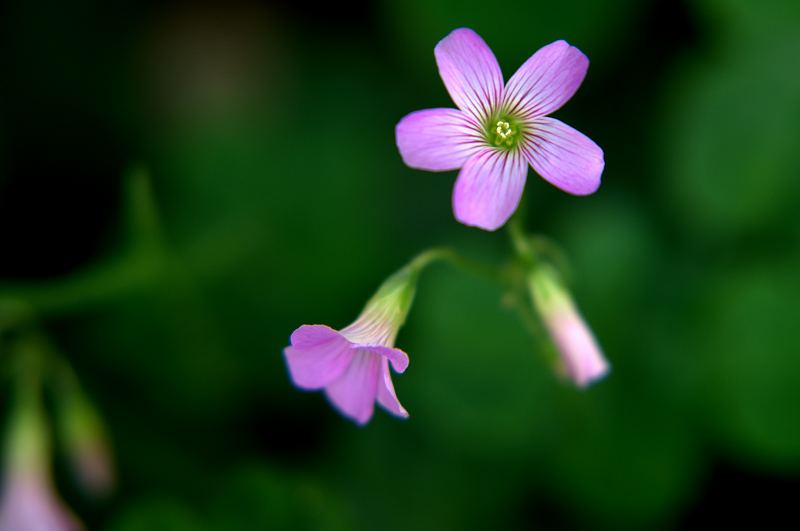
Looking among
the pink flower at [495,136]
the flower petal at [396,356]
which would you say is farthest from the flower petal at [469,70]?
the flower petal at [396,356]

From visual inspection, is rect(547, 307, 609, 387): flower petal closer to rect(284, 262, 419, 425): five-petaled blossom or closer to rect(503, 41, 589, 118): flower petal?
rect(284, 262, 419, 425): five-petaled blossom

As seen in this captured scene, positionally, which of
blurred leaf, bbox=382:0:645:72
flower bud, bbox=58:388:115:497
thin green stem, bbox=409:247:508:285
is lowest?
flower bud, bbox=58:388:115:497

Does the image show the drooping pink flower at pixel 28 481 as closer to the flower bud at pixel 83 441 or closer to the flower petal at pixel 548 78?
the flower bud at pixel 83 441

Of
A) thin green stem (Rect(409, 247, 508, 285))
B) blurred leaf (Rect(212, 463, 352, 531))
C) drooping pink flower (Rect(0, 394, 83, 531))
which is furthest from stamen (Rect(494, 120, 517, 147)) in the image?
drooping pink flower (Rect(0, 394, 83, 531))

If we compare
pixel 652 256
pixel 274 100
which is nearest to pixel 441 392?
pixel 652 256

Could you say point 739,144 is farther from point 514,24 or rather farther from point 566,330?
point 566,330

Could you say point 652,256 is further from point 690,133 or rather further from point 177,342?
point 177,342
